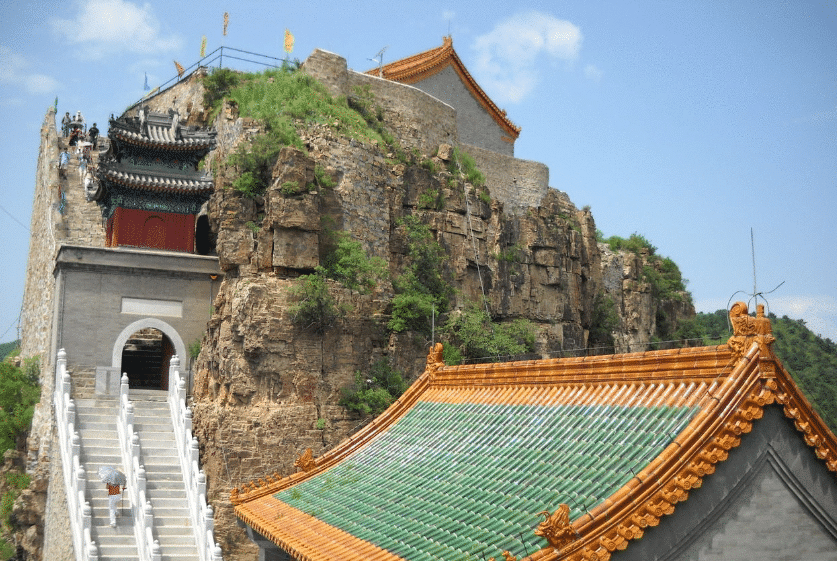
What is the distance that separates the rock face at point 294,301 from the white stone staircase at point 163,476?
689 millimetres

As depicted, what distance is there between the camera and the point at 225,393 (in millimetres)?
19703

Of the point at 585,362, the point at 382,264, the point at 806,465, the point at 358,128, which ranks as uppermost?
the point at 358,128

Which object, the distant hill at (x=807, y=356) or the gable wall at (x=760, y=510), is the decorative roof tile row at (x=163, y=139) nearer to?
the distant hill at (x=807, y=356)

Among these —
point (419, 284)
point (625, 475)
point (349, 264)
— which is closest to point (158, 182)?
point (349, 264)

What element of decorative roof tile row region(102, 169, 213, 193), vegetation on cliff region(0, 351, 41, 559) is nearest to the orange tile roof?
decorative roof tile row region(102, 169, 213, 193)

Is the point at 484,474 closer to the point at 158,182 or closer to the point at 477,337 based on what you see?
the point at 477,337

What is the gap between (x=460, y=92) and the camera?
30953 millimetres

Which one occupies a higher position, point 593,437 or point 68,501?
point 593,437

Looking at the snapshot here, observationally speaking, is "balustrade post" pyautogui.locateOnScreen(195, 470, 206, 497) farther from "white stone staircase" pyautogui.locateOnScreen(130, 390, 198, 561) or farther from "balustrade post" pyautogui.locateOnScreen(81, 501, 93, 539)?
"balustrade post" pyautogui.locateOnScreen(81, 501, 93, 539)

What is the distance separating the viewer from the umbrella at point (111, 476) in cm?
1764

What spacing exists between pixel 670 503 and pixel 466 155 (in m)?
21.0

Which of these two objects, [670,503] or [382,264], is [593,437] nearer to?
[670,503]

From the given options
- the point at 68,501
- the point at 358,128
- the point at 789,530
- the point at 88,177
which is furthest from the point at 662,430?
the point at 88,177

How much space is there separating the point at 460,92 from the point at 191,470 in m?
16.8
